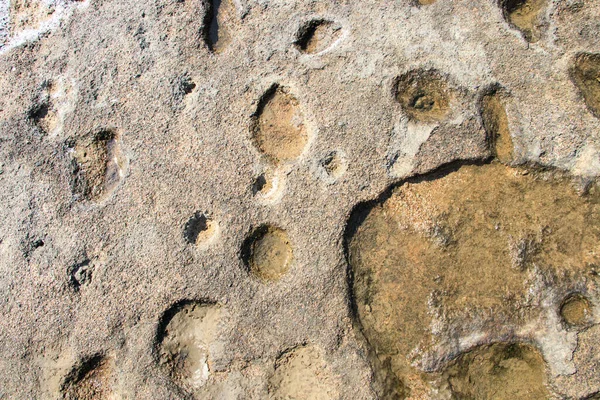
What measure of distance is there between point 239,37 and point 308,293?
702 millimetres

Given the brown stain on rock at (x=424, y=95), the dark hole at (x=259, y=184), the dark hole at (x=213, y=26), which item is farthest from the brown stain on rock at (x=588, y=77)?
the dark hole at (x=213, y=26)

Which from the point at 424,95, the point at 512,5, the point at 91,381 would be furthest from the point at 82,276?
the point at 512,5

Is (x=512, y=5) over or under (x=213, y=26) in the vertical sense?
under

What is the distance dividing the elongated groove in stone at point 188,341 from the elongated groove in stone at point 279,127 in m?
0.42

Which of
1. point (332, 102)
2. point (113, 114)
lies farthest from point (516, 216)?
point (113, 114)

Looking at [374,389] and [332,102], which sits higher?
[332,102]

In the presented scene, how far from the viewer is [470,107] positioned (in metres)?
1.28

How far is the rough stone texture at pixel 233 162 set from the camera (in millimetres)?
1237

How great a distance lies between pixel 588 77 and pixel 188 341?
3.94ft

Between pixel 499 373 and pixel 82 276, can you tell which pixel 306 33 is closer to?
pixel 82 276

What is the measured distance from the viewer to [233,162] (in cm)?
129

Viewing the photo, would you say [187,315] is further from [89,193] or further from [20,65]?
[20,65]

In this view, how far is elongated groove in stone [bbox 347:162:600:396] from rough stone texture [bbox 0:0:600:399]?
0.15ft

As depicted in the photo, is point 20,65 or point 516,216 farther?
point 20,65
